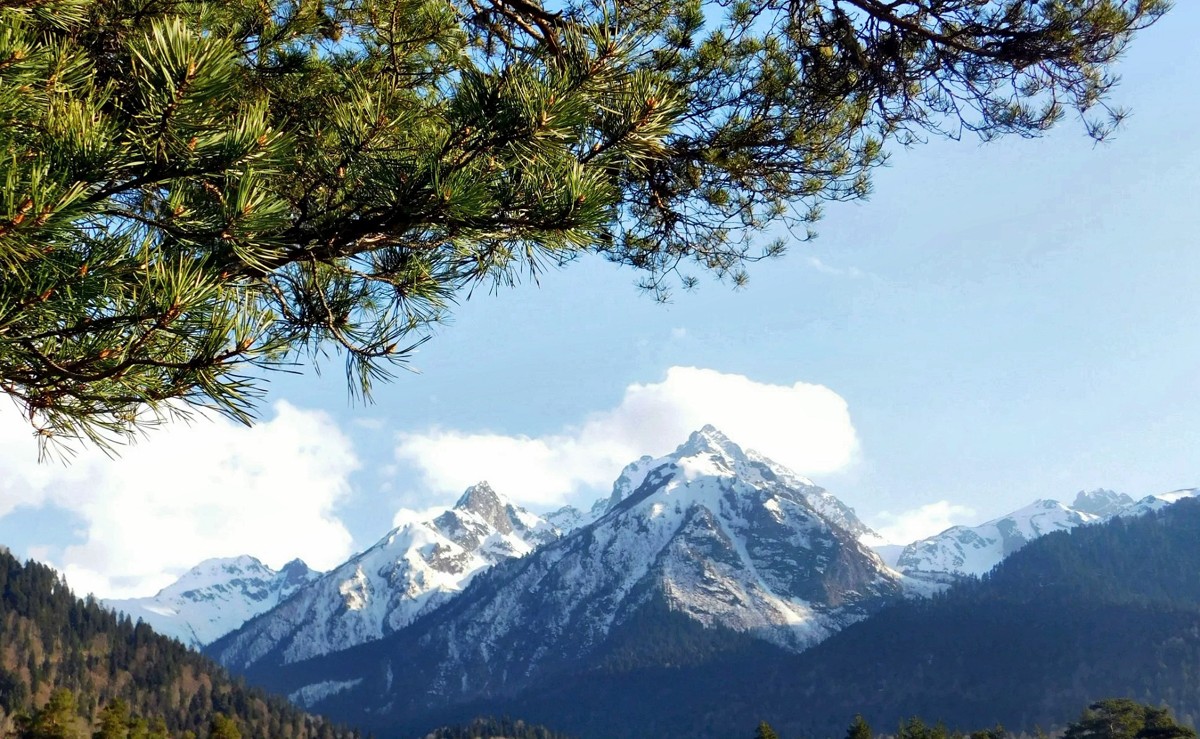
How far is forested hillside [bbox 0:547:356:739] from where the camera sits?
157m

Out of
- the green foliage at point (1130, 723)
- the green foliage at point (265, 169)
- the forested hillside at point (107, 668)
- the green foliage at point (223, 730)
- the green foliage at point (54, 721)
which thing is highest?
the forested hillside at point (107, 668)

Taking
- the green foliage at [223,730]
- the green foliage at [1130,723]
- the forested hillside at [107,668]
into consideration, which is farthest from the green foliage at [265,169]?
the forested hillside at [107,668]

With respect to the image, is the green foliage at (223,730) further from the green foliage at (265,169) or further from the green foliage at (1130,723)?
the green foliage at (265,169)

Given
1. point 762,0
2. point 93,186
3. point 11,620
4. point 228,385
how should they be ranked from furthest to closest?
point 11,620 → point 762,0 → point 228,385 → point 93,186

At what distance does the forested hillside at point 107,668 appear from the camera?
157250 millimetres

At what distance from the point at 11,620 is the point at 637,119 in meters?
201

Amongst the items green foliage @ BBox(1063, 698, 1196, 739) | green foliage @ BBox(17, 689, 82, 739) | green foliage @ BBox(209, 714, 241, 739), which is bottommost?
green foliage @ BBox(1063, 698, 1196, 739)

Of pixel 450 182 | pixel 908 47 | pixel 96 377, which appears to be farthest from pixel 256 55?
pixel 908 47

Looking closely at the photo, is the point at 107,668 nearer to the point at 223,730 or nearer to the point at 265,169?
the point at 223,730

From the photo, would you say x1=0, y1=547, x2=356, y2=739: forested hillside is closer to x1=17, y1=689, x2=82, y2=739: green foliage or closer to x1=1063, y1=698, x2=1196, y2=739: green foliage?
x1=17, y1=689, x2=82, y2=739: green foliage

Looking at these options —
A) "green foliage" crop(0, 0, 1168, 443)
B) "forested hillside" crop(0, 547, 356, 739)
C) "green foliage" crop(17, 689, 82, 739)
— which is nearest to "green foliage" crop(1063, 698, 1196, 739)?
"green foliage" crop(0, 0, 1168, 443)

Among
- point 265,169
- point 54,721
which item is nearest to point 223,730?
point 54,721

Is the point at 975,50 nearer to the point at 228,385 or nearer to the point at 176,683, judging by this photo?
the point at 228,385

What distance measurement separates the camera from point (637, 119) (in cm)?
453
